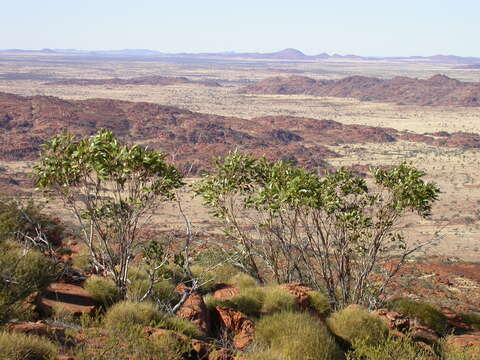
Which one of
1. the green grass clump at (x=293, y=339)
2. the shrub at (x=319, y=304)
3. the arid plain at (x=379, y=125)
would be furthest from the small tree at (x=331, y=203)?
the green grass clump at (x=293, y=339)

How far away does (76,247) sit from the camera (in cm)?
1310

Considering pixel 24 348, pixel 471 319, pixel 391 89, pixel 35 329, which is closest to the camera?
pixel 24 348

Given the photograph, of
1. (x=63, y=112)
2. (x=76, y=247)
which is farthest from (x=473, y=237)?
(x=63, y=112)

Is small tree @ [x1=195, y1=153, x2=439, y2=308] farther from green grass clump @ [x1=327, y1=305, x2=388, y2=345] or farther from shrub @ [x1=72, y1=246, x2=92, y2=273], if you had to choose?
shrub @ [x1=72, y1=246, x2=92, y2=273]

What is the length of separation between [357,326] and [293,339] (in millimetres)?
1581

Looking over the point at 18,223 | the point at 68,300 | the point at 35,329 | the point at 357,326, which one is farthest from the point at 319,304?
the point at 18,223

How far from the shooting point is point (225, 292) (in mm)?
8266

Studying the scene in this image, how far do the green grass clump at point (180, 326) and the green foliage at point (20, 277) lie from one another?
161 cm

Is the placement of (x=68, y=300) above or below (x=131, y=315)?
below

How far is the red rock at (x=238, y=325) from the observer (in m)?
6.19

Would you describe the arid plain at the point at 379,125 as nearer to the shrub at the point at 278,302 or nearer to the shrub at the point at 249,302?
the shrub at the point at 278,302

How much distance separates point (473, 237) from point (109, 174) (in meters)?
22.7

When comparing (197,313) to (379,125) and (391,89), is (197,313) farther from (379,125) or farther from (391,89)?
(391,89)

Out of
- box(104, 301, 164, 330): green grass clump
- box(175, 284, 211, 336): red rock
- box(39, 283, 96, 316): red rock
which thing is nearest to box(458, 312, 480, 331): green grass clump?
box(175, 284, 211, 336): red rock
